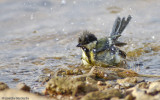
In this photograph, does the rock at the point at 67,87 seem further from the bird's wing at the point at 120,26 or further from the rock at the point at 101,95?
the bird's wing at the point at 120,26

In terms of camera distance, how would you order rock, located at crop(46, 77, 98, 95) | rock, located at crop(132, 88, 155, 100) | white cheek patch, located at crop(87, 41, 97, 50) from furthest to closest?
white cheek patch, located at crop(87, 41, 97, 50)
rock, located at crop(46, 77, 98, 95)
rock, located at crop(132, 88, 155, 100)

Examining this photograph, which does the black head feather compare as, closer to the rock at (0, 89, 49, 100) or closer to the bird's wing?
the bird's wing

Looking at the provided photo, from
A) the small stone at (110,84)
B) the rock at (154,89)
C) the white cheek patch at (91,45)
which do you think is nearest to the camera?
the rock at (154,89)

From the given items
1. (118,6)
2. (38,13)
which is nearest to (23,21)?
(38,13)

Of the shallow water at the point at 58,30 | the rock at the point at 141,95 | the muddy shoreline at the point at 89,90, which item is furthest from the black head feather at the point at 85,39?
the rock at the point at 141,95

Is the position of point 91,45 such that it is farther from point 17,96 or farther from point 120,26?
point 17,96

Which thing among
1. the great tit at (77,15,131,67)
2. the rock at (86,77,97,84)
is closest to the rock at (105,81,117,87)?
the rock at (86,77,97,84)

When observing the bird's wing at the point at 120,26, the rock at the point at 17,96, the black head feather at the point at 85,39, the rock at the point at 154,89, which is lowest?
the rock at the point at 154,89

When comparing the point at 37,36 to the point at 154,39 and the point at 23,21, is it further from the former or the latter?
the point at 154,39
